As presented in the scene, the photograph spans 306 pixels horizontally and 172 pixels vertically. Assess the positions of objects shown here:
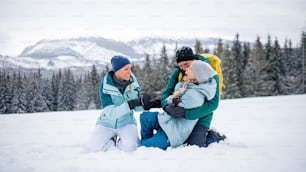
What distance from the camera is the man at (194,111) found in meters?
3.14

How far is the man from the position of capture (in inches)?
124

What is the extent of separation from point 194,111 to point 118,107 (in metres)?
0.97

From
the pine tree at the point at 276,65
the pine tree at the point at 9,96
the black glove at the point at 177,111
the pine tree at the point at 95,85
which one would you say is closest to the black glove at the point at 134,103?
the black glove at the point at 177,111

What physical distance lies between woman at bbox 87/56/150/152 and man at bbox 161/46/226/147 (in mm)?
409

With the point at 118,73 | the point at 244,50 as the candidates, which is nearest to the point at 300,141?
the point at 118,73

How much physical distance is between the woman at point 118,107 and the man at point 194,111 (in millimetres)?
409

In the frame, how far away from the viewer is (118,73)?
11.9 ft

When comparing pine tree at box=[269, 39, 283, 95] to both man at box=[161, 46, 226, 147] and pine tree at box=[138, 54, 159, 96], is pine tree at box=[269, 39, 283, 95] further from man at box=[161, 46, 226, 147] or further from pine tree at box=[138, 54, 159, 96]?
man at box=[161, 46, 226, 147]

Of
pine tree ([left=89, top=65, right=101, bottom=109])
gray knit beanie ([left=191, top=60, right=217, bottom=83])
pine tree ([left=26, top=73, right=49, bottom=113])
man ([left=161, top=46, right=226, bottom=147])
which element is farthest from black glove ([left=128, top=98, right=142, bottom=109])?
pine tree ([left=89, top=65, right=101, bottom=109])

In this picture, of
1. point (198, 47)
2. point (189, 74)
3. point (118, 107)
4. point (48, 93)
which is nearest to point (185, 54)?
point (189, 74)

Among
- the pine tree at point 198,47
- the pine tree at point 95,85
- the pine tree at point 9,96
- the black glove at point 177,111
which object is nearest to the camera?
the black glove at point 177,111

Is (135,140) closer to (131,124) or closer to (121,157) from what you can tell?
(131,124)

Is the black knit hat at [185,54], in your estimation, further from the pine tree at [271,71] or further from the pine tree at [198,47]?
the pine tree at [198,47]

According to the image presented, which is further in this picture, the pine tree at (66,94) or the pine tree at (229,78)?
the pine tree at (66,94)
